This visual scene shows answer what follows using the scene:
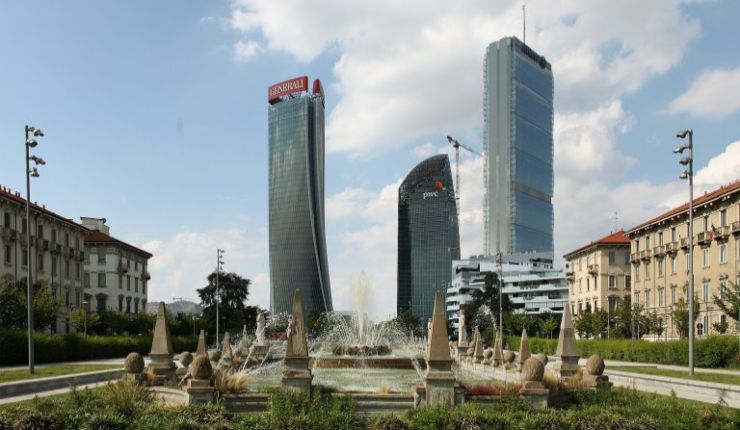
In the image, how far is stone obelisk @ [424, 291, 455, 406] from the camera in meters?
17.7

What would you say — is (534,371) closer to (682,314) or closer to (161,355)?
(161,355)

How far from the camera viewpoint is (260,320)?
55562 millimetres

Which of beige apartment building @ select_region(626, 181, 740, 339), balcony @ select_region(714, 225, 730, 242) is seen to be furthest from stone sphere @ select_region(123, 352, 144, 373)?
balcony @ select_region(714, 225, 730, 242)

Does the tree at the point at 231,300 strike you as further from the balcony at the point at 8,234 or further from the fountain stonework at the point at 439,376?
the fountain stonework at the point at 439,376

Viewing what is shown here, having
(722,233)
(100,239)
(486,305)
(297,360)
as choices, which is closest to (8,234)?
(100,239)

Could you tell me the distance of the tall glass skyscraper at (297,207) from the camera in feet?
537

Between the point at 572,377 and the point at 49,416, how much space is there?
Answer: 15491 mm

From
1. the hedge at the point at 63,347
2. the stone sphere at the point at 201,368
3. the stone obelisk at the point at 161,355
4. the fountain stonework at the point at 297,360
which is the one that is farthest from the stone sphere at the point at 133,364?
the hedge at the point at 63,347

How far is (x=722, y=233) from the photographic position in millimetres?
54469

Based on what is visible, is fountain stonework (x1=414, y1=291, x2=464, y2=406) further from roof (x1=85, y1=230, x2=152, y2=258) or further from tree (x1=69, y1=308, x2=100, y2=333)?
roof (x1=85, y1=230, x2=152, y2=258)

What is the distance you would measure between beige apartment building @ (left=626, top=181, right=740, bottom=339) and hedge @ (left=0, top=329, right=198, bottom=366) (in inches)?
1856

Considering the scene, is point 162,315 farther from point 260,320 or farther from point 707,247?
point 707,247

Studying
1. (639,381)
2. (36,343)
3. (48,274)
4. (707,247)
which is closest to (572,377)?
(639,381)

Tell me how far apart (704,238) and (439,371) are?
160 feet
